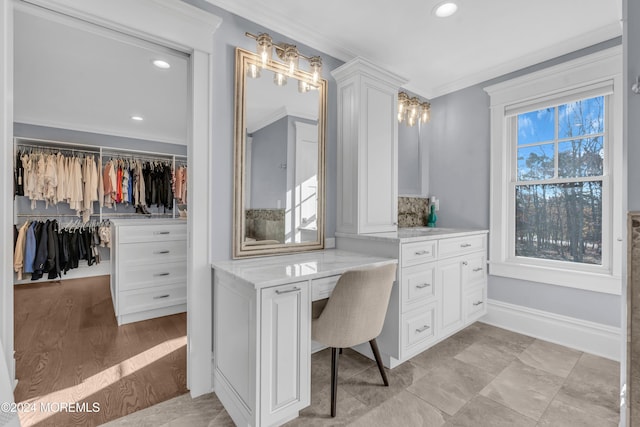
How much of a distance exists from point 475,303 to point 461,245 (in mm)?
620

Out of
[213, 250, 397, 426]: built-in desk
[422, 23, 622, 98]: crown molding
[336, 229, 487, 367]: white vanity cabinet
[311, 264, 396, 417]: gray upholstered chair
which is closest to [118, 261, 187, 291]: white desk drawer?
[213, 250, 397, 426]: built-in desk

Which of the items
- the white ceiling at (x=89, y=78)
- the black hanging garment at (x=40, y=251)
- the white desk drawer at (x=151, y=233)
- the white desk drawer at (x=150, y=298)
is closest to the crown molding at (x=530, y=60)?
the white ceiling at (x=89, y=78)

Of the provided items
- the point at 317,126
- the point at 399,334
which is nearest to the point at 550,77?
the point at 317,126

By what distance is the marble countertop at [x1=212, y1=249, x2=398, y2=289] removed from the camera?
57.7 inches

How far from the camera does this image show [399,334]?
2023 mm

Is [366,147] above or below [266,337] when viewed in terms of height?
above

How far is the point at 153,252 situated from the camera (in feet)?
9.82

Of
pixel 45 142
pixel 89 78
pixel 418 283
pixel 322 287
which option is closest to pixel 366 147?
pixel 418 283

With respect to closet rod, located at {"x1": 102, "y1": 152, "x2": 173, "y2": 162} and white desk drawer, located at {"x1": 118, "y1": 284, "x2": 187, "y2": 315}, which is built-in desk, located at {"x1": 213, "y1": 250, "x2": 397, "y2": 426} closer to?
white desk drawer, located at {"x1": 118, "y1": 284, "x2": 187, "y2": 315}

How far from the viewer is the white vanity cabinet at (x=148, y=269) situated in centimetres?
283

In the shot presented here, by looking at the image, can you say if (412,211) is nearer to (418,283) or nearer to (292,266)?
(418,283)

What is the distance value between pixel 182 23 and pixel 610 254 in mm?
3536

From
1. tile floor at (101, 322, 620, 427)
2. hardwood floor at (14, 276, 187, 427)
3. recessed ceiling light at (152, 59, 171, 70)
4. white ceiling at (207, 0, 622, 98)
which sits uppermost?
white ceiling at (207, 0, 622, 98)

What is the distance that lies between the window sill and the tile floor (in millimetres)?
545
